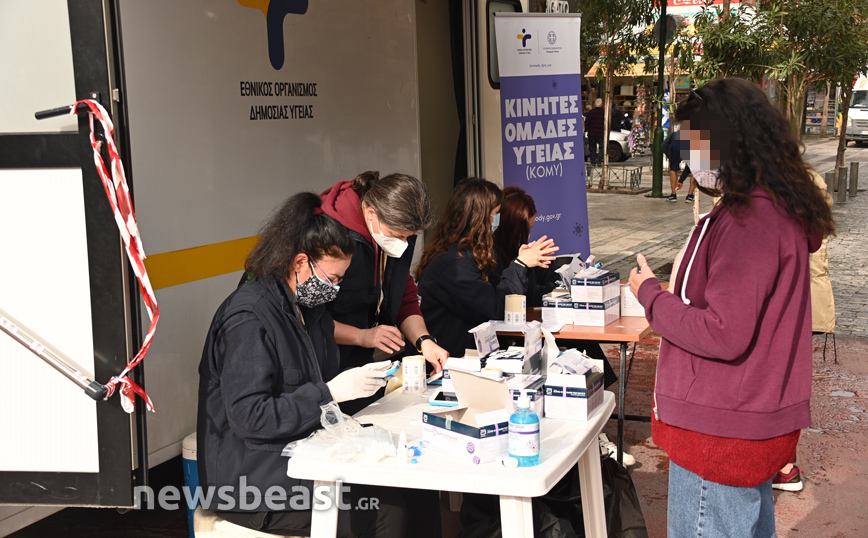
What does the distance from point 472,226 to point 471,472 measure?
2014 millimetres

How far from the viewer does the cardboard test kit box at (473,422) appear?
2291 mm

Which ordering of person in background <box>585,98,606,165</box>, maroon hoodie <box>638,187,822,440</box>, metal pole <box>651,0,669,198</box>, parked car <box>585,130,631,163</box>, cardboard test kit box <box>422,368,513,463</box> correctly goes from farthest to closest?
parked car <box>585,130,631,163</box>
person in background <box>585,98,606,165</box>
metal pole <box>651,0,669,198</box>
cardboard test kit box <box>422,368,513,463</box>
maroon hoodie <box>638,187,822,440</box>

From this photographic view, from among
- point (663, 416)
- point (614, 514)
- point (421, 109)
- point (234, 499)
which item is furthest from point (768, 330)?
point (421, 109)

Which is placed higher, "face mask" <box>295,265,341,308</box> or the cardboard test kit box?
"face mask" <box>295,265,341,308</box>

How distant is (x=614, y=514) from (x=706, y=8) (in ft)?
32.0

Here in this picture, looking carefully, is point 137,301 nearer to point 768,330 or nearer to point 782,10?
point 768,330

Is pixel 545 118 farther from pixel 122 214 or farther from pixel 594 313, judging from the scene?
pixel 122 214

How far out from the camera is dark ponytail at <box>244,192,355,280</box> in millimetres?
2594

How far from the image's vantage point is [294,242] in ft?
8.57

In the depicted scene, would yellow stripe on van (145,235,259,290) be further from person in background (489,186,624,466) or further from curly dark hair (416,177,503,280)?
person in background (489,186,624,466)

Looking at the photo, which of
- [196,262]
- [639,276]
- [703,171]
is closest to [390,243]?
[196,262]

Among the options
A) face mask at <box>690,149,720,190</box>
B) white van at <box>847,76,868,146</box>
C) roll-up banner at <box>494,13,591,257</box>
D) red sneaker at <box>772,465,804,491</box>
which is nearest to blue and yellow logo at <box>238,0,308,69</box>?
face mask at <box>690,149,720,190</box>

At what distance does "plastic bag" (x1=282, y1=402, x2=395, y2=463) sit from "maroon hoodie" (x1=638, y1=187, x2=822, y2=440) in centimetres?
86

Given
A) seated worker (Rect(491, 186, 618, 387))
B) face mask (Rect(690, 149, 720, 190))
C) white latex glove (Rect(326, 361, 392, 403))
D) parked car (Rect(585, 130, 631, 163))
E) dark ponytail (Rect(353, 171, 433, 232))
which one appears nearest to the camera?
face mask (Rect(690, 149, 720, 190))
